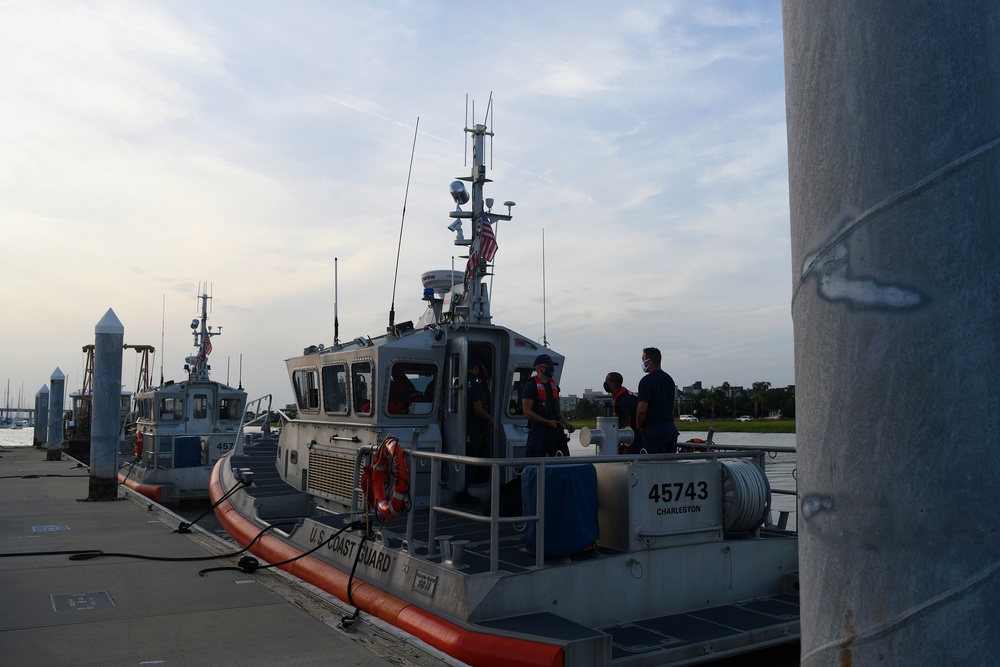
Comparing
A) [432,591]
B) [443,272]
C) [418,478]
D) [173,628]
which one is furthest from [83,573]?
[443,272]

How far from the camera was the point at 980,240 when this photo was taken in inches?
44.9

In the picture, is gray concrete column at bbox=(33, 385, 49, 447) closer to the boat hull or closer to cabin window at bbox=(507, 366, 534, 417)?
the boat hull

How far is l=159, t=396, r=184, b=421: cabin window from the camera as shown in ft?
74.0

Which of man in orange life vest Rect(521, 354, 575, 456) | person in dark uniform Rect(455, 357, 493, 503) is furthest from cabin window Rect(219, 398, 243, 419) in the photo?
man in orange life vest Rect(521, 354, 575, 456)

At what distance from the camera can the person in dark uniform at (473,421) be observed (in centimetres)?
866

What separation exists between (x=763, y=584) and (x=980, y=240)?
6114 mm

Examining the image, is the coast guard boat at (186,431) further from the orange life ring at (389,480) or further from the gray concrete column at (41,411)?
the gray concrete column at (41,411)

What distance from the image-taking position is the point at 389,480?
6465 millimetres

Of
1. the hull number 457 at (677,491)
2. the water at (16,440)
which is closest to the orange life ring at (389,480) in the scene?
the hull number 457 at (677,491)

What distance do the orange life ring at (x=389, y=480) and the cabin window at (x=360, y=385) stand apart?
2.12 metres

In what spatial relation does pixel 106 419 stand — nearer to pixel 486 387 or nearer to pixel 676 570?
pixel 486 387

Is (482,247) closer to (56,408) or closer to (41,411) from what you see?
(56,408)

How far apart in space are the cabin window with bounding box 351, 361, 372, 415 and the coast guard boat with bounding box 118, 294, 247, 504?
1184cm

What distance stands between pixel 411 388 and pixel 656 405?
2.82 m
